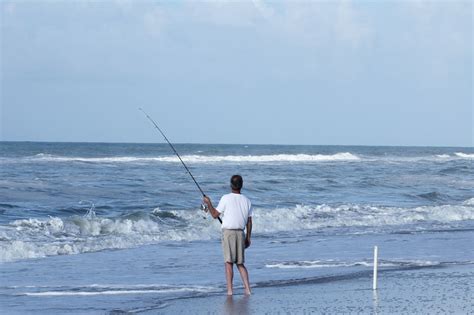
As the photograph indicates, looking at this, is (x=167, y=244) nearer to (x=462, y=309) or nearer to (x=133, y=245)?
(x=133, y=245)

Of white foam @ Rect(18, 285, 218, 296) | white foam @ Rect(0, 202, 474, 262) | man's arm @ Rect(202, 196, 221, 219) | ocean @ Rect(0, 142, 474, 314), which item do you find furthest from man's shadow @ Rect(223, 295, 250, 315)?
white foam @ Rect(0, 202, 474, 262)

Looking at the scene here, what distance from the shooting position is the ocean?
428 inches

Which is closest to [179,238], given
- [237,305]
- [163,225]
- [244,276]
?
[163,225]

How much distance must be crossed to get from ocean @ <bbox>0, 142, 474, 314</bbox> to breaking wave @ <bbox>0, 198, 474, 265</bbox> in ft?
0.09

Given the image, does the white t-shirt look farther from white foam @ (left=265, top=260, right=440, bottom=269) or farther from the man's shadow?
white foam @ (left=265, top=260, right=440, bottom=269)

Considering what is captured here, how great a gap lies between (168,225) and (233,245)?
962cm

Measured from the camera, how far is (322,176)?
39594mm

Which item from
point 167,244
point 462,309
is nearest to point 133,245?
point 167,244

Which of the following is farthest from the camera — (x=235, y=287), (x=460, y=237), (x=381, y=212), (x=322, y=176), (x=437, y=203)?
(x=322, y=176)

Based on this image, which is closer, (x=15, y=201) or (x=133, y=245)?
(x=133, y=245)

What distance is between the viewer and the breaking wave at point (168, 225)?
600 inches

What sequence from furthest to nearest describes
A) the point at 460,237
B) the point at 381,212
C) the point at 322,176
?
the point at 322,176 < the point at 381,212 < the point at 460,237

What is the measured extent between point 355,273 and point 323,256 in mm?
2044

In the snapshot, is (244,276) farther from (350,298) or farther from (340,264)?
(340,264)
